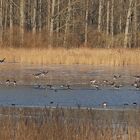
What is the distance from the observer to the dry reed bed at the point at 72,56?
24328 millimetres

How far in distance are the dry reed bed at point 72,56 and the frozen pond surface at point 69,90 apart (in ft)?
3.61

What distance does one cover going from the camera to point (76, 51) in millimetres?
26297

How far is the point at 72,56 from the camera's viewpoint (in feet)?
82.1

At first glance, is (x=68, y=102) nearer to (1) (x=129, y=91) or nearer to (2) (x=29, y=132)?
(1) (x=129, y=91)

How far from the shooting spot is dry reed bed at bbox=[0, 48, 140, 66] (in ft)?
79.8

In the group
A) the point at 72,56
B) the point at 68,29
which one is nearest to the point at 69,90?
the point at 72,56

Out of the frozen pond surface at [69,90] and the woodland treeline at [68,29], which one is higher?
the woodland treeline at [68,29]

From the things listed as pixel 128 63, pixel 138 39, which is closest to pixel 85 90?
pixel 128 63

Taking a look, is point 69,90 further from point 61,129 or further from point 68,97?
point 61,129

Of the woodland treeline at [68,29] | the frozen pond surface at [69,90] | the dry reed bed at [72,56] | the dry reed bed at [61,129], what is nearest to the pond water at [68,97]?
the frozen pond surface at [69,90]

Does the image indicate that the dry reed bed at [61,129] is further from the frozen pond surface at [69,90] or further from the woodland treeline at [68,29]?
the woodland treeline at [68,29]

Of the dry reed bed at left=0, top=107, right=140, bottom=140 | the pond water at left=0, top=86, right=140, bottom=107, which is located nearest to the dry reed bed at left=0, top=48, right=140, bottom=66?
the pond water at left=0, top=86, right=140, bottom=107

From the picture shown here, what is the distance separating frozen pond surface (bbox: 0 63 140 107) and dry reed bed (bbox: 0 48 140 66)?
3.61ft

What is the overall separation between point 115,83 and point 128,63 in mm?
7031
